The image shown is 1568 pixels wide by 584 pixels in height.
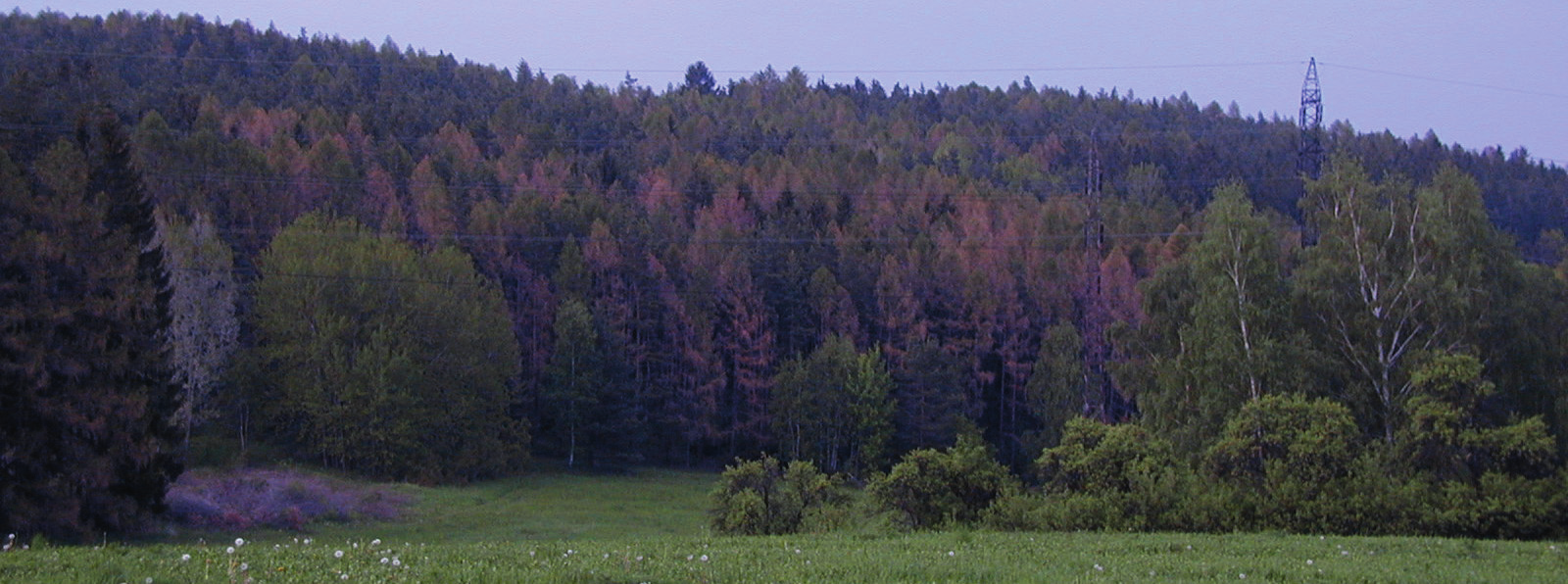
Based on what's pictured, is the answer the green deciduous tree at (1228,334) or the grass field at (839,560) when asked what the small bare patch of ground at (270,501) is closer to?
the grass field at (839,560)

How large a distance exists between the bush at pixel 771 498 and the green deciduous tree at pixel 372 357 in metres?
34.6

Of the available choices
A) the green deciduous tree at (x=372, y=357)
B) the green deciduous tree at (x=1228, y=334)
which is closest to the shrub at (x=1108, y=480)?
the green deciduous tree at (x=1228, y=334)

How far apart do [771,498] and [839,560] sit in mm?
15513

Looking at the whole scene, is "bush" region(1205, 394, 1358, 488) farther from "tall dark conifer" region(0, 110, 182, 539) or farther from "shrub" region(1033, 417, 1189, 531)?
"tall dark conifer" region(0, 110, 182, 539)

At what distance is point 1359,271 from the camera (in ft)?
119

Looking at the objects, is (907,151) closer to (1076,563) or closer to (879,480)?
(879,480)

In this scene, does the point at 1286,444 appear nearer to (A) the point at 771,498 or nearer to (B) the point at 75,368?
(A) the point at 771,498

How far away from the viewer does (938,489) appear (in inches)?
1034

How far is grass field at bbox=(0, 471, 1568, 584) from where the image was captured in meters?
10.4

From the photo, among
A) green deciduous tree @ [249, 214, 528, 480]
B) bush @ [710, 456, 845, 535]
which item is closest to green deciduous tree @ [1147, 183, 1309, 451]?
bush @ [710, 456, 845, 535]

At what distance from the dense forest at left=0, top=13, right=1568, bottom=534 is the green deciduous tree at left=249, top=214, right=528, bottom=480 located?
8.4 inches

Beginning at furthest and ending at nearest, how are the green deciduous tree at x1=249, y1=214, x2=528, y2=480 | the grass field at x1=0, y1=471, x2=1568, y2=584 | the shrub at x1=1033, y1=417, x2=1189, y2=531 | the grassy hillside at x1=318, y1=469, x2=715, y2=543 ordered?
the green deciduous tree at x1=249, y1=214, x2=528, y2=480 < the grassy hillside at x1=318, y1=469, x2=715, y2=543 < the shrub at x1=1033, y1=417, x2=1189, y2=531 < the grass field at x1=0, y1=471, x2=1568, y2=584

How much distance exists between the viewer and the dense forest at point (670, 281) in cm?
3469

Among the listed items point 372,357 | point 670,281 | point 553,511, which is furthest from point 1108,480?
point 670,281
